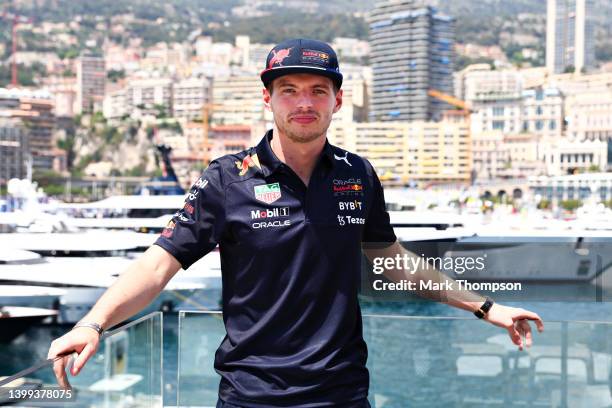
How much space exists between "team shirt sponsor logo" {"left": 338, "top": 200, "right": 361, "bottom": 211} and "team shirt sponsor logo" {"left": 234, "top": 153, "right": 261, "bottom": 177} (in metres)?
0.17

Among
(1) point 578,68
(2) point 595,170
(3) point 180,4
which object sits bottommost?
(2) point 595,170

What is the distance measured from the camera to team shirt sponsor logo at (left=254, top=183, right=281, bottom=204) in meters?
1.73

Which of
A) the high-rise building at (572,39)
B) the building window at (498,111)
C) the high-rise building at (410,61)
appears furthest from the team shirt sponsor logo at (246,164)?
the high-rise building at (572,39)

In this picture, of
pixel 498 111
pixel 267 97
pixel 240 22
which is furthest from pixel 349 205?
pixel 240 22

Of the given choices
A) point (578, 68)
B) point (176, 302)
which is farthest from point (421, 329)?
point (578, 68)

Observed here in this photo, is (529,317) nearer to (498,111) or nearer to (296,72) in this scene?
(296,72)

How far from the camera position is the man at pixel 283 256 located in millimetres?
1704

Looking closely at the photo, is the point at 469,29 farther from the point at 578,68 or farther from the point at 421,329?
the point at 421,329

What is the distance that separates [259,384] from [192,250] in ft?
0.88

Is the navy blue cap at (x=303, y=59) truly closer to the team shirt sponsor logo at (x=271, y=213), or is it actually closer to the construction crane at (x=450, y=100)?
the team shirt sponsor logo at (x=271, y=213)

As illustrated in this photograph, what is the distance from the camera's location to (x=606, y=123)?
335ft

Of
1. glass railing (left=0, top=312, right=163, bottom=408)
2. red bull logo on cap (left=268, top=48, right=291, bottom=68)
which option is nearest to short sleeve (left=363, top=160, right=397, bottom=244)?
red bull logo on cap (left=268, top=48, right=291, bottom=68)

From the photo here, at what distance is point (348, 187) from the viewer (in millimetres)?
1813

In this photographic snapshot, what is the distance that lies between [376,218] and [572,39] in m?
149
